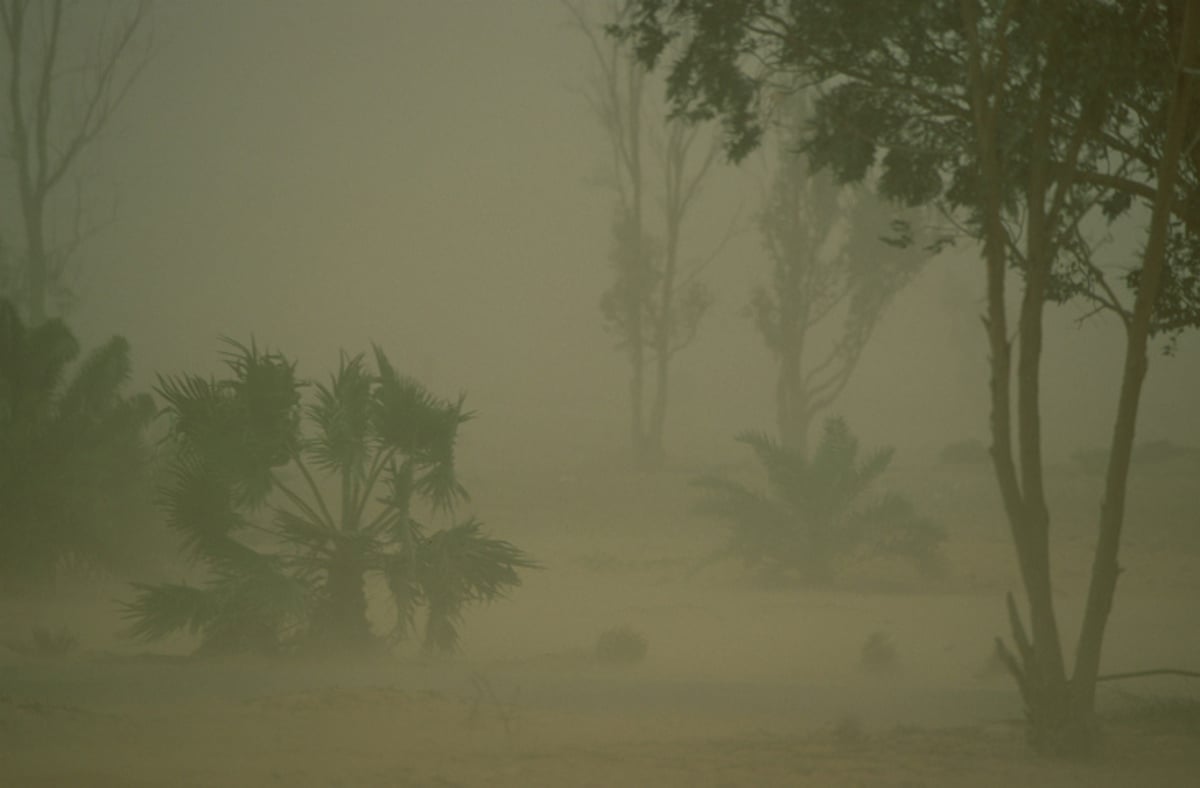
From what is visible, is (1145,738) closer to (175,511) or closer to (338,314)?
Answer: (175,511)

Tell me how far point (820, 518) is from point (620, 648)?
7015mm

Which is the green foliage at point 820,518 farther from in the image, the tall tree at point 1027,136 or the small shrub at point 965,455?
the small shrub at point 965,455

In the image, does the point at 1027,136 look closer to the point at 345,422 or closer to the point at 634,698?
the point at 634,698

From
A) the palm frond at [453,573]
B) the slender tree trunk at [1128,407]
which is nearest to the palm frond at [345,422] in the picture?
the palm frond at [453,573]

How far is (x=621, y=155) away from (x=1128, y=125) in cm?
2713

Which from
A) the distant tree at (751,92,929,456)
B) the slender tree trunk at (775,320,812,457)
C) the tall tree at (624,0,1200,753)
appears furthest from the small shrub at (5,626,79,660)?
the distant tree at (751,92,929,456)

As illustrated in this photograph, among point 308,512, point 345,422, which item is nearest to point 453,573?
point 308,512

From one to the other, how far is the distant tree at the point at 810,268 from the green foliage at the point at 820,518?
1217 centimetres

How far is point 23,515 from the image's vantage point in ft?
48.2

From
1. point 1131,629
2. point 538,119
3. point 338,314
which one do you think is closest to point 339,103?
point 538,119

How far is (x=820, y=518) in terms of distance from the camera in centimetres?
1852

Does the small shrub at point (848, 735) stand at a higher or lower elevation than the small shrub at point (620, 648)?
lower

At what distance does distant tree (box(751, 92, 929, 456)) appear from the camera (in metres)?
31.1

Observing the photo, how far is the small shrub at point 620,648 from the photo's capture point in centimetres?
1234
